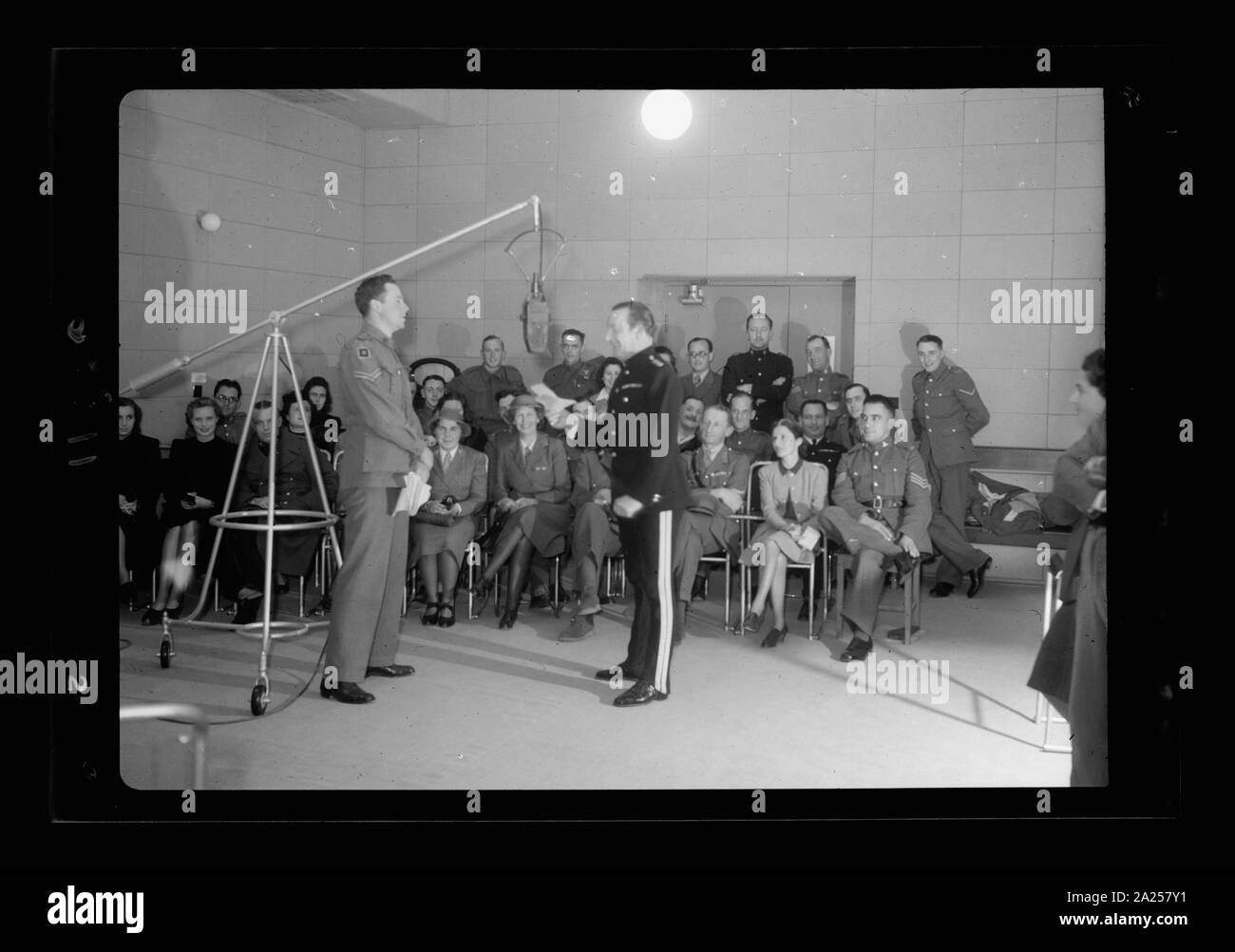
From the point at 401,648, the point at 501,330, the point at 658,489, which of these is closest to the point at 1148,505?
the point at 658,489

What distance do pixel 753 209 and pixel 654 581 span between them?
3.22 meters

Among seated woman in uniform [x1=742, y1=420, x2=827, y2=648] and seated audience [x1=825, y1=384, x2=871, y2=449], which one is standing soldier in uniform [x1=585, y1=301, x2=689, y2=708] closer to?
seated woman in uniform [x1=742, y1=420, x2=827, y2=648]

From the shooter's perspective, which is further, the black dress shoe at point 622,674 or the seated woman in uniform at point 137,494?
the seated woman in uniform at point 137,494

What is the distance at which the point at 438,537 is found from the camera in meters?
4.48

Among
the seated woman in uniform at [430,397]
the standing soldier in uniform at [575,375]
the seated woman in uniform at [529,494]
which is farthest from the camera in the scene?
the standing soldier in uniform at [575,375]

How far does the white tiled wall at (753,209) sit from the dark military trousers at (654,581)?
2292 mm

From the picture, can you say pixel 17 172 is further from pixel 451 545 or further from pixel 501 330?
pixel 501 330

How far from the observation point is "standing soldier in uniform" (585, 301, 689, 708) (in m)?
3.38

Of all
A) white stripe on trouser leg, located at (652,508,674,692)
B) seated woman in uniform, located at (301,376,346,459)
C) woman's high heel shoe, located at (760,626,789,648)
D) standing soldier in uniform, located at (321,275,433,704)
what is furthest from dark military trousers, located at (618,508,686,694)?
seated woman in uniform, located at (301,376,346,459)

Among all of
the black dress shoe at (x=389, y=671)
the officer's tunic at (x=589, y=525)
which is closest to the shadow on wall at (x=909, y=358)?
the officer's tunic at (x=589, y=525)

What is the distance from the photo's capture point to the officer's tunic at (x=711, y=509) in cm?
448

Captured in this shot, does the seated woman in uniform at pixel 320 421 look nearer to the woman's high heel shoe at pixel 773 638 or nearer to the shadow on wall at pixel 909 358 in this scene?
the woman's high heel shoe at pixel 773 638
